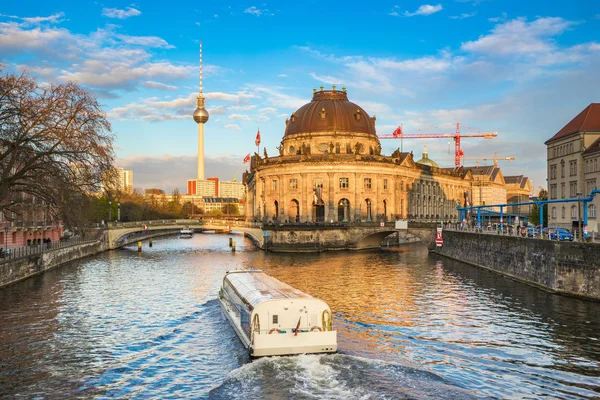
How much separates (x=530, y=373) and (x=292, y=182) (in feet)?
262

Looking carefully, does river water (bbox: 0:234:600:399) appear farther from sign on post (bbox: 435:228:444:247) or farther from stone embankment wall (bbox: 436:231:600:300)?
sign on post (bbox: 435:228:444:247)

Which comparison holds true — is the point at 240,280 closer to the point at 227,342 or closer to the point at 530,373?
the point at 227,342

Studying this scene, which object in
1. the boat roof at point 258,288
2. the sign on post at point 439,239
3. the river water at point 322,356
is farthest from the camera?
the sign on post at point 439,239

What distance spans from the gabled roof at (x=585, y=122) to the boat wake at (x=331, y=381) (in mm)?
56770

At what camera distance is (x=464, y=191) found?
15262cm

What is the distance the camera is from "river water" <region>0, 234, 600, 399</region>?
22.0 metres

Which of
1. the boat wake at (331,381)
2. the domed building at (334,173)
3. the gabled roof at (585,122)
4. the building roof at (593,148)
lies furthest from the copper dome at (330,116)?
the boat wake at (331,381)

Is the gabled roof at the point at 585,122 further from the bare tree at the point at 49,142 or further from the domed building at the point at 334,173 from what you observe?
the bare tree at the point at 49,142

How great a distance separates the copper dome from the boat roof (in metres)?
74.1

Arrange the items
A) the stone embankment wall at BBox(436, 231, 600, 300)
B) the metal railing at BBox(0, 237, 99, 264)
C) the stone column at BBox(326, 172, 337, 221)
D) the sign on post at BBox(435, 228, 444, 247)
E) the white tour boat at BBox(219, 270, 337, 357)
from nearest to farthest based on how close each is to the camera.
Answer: the white tour boat at BBox(219, 270, 337, 357) < the stone embankment wall at BBox(436, 231, 600, 300) < the metal railing at BBox(0, 237, 99, 264) < the sign on post at BBox(435, 228, 444, 247) < the stone column at BBox(326, 172, 337, 221)

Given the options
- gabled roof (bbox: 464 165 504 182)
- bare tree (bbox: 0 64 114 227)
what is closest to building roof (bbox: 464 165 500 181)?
gabled roof (bbox: 464 165 504 182)

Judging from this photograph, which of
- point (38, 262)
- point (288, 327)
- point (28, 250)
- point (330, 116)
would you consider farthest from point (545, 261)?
point (330, 116)

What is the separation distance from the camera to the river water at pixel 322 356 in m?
22.0

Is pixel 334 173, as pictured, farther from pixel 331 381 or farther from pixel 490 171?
pixel 490 171
